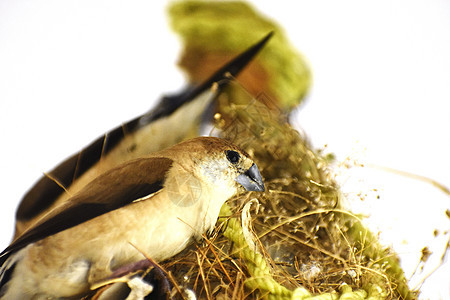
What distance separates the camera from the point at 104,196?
1.70ft

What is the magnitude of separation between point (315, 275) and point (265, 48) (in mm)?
465

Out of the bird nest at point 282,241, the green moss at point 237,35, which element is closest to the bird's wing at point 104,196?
the bird nest at point 282,241

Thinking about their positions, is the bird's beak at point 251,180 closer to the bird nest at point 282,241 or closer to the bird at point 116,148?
the bird nest at point 282,241

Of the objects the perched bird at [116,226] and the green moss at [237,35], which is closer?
the perched bird at [116,226]

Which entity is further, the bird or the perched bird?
the bird

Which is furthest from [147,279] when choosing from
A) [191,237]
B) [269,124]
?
[269,124]

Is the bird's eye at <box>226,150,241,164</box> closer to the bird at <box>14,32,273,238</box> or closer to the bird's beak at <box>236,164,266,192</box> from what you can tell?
the bird's beak at <box>236,164,266,192</box>

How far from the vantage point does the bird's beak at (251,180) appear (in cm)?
57

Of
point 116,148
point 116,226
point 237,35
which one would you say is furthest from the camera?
point 237,35

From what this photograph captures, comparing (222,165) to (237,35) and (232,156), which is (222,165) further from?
(237,35)

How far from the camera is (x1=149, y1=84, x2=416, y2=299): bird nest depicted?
0.55m

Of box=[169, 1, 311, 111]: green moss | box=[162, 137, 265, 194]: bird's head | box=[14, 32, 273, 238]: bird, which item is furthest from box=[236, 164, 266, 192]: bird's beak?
box=[169, 1, 311, 111]: green moss

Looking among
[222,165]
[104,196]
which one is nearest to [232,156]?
[222,165]

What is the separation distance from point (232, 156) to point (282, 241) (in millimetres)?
210
